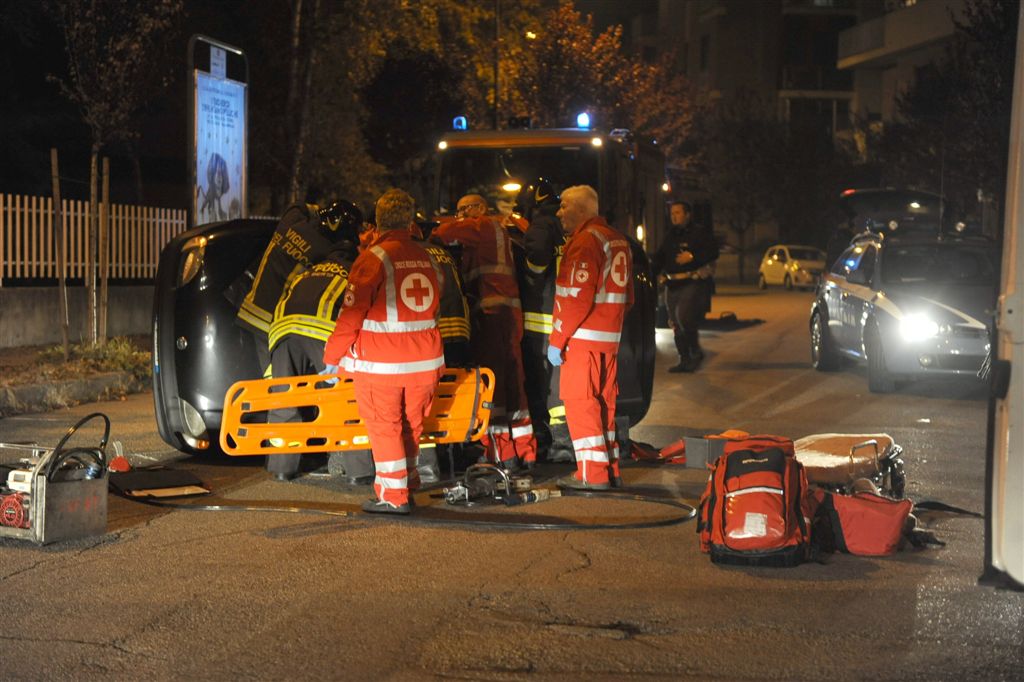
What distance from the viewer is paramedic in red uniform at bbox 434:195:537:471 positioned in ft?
31.9

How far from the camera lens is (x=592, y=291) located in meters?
8.97

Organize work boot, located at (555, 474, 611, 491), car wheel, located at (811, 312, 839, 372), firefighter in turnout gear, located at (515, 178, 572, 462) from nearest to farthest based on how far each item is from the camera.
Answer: work boot, located at (555, 474, 611, 491), firefighter in turnout gear, located at (515, 178, 572, 462), car wheel, located at (811, 312, 839, 372)

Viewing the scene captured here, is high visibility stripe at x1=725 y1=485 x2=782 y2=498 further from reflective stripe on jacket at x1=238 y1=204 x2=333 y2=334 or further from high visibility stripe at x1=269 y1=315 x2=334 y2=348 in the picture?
reflective stripe on jacket at x1=238 y1=204 x2=333 y2=334

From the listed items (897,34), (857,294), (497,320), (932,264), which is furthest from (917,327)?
(897,34)

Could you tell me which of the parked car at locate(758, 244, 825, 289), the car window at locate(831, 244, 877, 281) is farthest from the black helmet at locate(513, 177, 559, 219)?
the parked car at locate(758, 244, 825, 289)

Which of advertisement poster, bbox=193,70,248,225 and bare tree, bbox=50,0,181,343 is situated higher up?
bare tree, bbox=50,0,181,343

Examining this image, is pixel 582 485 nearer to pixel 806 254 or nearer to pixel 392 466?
pixel 392 466

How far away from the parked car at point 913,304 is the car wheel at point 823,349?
336 millimetres

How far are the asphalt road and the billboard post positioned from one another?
25.9 feet

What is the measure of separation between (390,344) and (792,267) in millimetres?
38555

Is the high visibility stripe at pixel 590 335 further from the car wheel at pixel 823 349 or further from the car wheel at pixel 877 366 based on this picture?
the car wheel at pixel 823 349

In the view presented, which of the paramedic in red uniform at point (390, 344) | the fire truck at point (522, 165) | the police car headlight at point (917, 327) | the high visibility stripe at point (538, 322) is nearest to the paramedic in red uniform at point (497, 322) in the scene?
the high visibility stripe at point (538, 322)

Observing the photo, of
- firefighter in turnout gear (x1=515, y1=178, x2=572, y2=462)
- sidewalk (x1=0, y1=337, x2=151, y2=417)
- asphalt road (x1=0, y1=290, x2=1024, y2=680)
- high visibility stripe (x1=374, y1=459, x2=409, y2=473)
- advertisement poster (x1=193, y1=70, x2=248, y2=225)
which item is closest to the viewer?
asphalt road (x1=0, y1=290, x2=1024, y2=680)

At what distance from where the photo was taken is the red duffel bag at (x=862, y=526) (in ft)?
24.1
